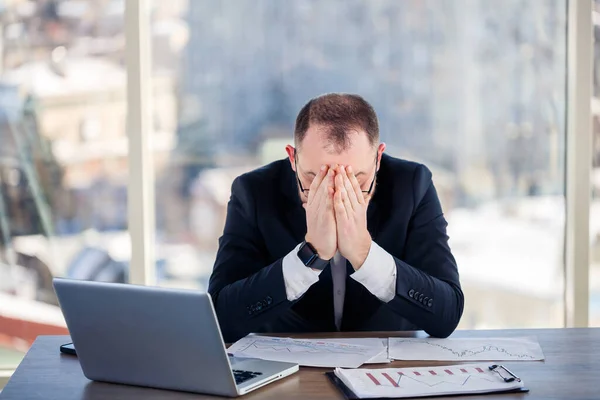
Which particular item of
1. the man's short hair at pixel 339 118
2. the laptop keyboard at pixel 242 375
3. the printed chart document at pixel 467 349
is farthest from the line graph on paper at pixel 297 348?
the man's short hair at pixel 339 118

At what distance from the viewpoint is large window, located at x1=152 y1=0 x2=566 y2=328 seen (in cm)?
375

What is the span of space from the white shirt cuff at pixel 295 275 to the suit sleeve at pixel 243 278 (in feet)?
0.04

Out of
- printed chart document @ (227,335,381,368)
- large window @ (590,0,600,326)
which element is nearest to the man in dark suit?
printed chart document @ (227,335,381,368)

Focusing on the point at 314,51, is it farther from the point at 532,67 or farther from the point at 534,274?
the point at 534,274

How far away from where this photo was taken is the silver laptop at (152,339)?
4.75 ft

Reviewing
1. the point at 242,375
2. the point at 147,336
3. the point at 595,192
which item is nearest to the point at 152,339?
the point at 147,336

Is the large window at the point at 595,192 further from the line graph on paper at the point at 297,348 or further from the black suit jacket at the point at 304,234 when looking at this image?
the line graph on paper at the point at 297,348

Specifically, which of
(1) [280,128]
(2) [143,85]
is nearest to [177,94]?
(2) [143,85]

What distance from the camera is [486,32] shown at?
149 inches

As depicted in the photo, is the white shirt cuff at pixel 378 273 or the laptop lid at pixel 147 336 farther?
the white shirt cuff at pixel 378 273

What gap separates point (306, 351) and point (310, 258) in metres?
0.26

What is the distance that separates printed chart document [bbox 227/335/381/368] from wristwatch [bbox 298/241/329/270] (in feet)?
0.60

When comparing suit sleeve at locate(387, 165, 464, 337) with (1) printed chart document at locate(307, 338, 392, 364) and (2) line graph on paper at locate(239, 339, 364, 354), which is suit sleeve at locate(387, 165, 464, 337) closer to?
(1) printed chart document at locate(307, 338, 392, 364)

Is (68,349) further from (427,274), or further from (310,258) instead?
(427,274)
